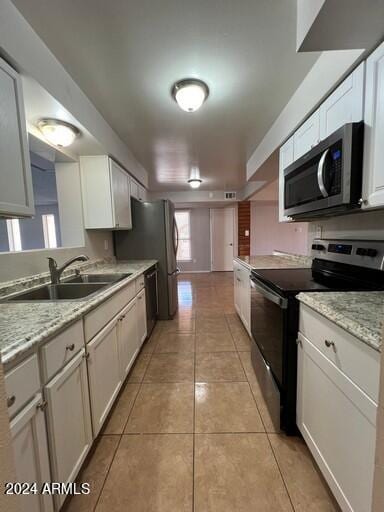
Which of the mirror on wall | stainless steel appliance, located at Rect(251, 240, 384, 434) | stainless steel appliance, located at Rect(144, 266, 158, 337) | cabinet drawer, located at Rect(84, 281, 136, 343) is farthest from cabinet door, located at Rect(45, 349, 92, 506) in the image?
stainless steel appliance, located at Rect(144, 266, 158, 337)

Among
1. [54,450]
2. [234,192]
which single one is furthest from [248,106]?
[234,192]

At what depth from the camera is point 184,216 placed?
7.06 metres

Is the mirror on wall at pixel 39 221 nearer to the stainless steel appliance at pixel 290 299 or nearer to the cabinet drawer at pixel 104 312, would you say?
the cabinet drawer at pixel 104 312

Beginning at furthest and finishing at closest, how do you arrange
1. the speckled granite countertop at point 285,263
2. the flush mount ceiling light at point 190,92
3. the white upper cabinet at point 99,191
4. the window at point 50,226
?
the window at point 50,226, the white upper cabinet at point 99,191, the speckled granite countertop at point 285,263, the flush mount ceiling light at point 190,92

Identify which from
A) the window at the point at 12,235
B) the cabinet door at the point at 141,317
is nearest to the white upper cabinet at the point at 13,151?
the cabinet door at the point at 141,317

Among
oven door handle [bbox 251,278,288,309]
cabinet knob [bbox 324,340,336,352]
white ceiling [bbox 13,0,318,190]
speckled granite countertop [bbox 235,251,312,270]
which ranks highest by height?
white ceiling [bbox 13,0,318,190]

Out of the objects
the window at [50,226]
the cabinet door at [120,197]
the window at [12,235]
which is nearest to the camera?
the cabinet door at [120,197]

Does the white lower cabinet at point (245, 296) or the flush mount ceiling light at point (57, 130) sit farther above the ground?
the flush mount ceiling light at point (57, 130)

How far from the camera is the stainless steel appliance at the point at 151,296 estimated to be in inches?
109

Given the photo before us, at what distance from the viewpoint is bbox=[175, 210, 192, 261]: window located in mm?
7050

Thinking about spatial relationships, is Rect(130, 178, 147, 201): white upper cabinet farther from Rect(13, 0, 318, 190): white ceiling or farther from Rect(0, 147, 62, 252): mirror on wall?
Rect(0, 147, 62, 252): mirror on wall

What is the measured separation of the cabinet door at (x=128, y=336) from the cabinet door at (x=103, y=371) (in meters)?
0.08

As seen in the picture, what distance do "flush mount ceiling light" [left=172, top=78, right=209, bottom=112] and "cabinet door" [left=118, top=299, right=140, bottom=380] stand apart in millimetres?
1744

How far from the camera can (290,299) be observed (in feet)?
4.34
